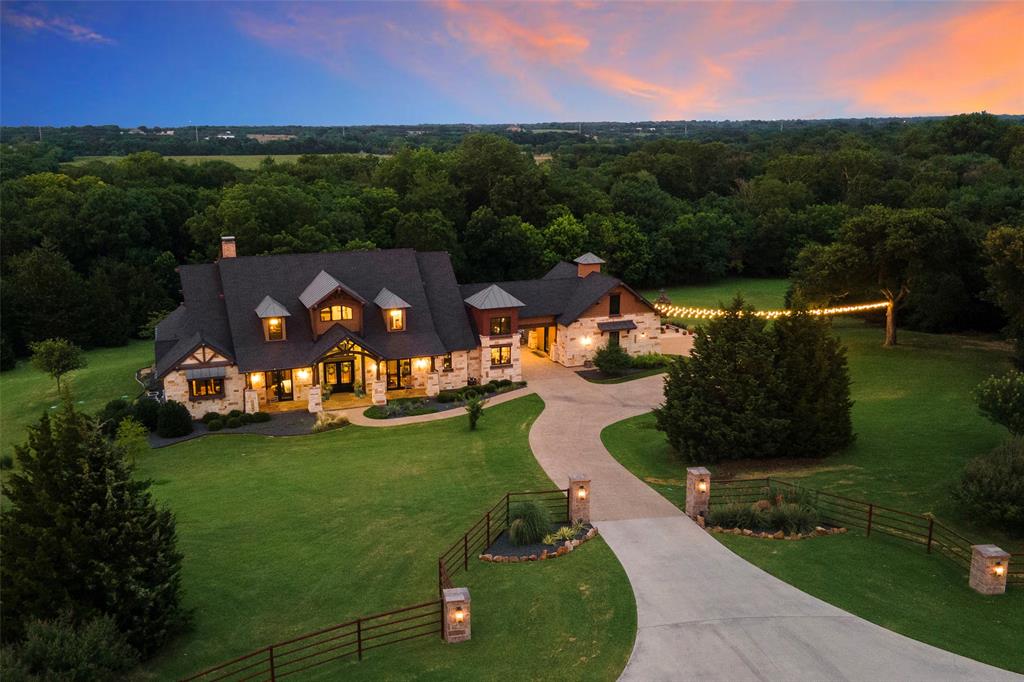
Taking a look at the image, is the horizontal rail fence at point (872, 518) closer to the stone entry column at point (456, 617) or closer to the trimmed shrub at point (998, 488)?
the trimmed shrub at point (998, 488)

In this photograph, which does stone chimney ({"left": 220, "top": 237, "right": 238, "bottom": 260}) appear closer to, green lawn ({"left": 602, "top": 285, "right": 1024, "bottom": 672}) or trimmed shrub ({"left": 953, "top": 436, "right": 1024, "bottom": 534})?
green lawn ({"left": 602, "top": 285, "right": 1024, "bottom": 672})

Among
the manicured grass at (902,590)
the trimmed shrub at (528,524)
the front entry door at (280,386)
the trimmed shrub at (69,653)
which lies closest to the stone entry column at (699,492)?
the manicured grass at (902,590)

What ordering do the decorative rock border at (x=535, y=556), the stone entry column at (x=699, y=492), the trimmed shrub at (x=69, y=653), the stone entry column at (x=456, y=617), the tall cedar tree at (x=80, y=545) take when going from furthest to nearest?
the stone entry column at (x=699, y=492), the decorative rock border at (x=535, y=556), the stone entry column at (x=456, y=617), the tall cedar tree at (x=80, y=545), the trimmed shrub at (x=69, y=653)

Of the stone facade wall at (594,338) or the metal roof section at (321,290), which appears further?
the stone facade wall at (594,338)

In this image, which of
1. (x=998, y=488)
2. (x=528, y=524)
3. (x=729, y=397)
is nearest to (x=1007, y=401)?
(x=998, y=488)

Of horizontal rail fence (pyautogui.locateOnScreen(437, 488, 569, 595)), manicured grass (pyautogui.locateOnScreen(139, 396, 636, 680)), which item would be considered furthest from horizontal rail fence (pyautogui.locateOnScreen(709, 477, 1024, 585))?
manicured grass (pyautogui.locateOnScreen(139, 396, 636, 680))

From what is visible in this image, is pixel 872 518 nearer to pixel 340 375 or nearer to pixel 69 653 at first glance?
pixel 69 653
